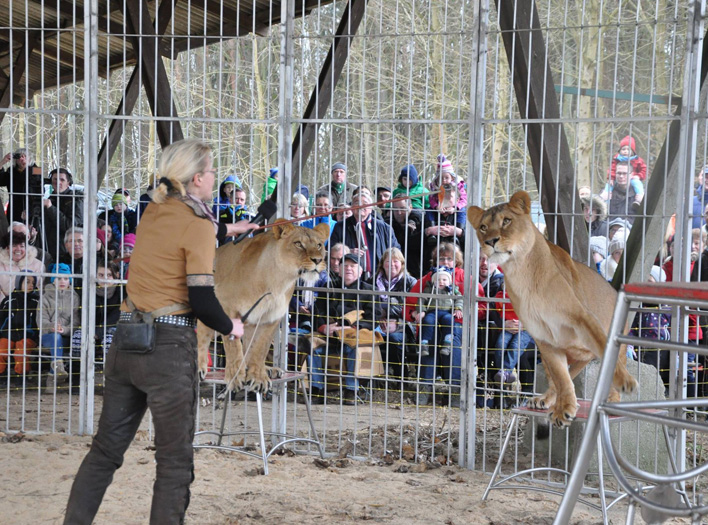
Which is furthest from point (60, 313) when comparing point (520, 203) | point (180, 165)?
point (520, 203)

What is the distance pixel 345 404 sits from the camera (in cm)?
830

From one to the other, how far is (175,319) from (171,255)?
27cm

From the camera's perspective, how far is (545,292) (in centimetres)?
473

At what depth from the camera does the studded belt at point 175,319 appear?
361 cm

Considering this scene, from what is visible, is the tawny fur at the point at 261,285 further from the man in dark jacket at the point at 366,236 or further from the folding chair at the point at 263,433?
the man in dark jacket at the point at 366,236

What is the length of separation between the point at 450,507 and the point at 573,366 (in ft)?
3.63

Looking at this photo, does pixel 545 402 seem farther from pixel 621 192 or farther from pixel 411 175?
pixel 621 192

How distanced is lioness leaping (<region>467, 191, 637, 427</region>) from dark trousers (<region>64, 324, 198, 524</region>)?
6.26ft

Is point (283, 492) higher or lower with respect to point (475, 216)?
lower

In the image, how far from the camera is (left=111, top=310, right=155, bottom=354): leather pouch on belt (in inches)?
139

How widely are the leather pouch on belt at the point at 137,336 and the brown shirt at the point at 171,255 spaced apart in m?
0.06

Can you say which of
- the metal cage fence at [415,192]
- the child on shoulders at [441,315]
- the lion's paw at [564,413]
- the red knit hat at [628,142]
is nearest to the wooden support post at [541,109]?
the metal cage fence at [415,192]

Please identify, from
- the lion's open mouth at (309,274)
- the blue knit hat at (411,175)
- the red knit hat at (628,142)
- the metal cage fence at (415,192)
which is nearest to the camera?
the red knit hat at (628,142)

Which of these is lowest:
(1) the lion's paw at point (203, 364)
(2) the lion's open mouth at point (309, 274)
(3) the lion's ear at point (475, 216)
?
(1) the lion's paw at point (203, 364)
